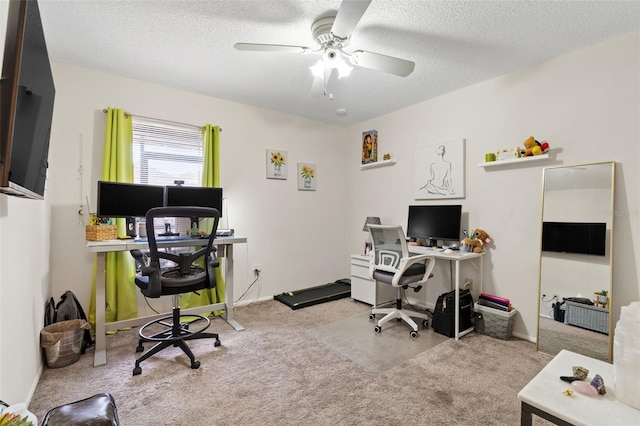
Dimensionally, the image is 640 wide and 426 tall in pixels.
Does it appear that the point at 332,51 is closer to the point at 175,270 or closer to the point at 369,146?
the point at 175,270

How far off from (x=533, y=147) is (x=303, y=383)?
2653 millimetres

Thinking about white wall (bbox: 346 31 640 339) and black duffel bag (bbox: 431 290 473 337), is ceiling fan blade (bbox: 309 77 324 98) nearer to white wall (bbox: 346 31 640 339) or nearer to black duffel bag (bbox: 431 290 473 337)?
white wall (bbox: 346 31 640 339)

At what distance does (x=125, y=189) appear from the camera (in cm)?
264

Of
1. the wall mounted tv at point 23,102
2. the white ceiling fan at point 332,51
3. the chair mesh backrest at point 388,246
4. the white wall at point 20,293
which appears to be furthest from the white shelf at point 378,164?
the white wall at point 20,293

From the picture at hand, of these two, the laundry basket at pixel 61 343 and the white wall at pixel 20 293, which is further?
the laundry basket at pixel 61 343

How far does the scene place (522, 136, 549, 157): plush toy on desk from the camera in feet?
8.25

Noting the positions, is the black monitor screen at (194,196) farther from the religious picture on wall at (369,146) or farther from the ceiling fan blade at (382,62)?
the religious picture on wall at (369,146)

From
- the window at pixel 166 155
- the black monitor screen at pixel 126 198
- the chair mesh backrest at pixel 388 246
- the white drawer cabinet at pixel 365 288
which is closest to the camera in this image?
the black monitor screen at pixel 126 198

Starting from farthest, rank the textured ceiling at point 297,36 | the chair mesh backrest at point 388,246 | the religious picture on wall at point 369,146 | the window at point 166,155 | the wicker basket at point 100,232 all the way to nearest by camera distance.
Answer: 1. the religious picture on wall at point 369,146
2. the window at point 166,155
3. the chair mesh backrest at point 388,246
4. the wicker basket at point 100,232
5. the textured ceiling at point 297,36

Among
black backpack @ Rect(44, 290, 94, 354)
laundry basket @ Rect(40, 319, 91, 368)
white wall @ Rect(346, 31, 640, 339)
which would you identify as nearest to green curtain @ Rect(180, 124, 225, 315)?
black backpack @ Rect(44, 290, 94, 354)

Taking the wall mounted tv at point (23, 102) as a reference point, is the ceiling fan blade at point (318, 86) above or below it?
above

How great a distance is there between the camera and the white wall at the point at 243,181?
8.71ft

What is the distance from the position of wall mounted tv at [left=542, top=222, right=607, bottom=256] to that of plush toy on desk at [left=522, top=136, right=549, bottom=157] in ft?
2.01

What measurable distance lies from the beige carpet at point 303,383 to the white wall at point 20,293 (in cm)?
25
